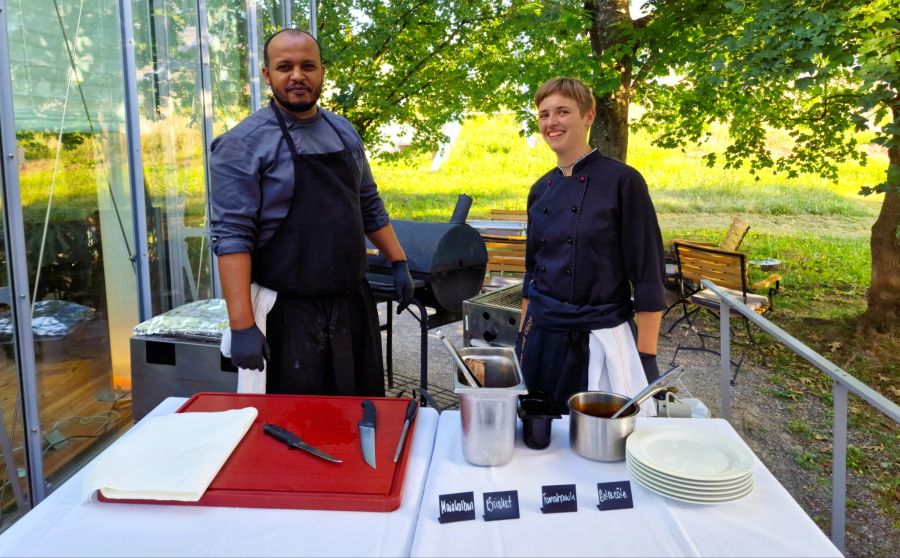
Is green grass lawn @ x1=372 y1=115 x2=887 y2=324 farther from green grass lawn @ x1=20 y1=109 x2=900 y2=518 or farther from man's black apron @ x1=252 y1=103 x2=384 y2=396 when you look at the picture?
man's black apron @ x1=252 y1=103 x2=384 y2=396

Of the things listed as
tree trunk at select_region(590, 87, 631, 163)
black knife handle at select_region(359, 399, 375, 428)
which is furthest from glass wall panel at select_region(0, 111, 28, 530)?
tree trunk at select_region(590, 87, 631, 163)

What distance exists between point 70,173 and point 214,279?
1.68m

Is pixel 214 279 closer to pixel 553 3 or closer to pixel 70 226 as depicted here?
pixel 70 226

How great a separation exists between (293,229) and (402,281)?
2.57 feet

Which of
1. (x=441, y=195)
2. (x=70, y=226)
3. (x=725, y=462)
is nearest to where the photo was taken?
(x=725, y=462)

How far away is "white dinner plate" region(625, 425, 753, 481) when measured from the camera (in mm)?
1258

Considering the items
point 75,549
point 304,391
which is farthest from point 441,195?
point 75,549

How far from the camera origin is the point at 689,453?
1363mm

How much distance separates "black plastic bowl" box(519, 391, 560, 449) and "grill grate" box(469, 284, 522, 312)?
1928 millimetres

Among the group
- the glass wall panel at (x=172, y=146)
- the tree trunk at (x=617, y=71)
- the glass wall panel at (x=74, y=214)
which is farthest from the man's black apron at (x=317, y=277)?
the tree trunk at (x=617, y=71)

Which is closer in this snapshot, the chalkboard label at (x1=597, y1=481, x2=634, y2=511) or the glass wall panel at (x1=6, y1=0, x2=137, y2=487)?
the chalkboard label at (x1=597, y1=481, x2=634, y2=511)

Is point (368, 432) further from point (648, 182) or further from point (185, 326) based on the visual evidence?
point (648, 182)

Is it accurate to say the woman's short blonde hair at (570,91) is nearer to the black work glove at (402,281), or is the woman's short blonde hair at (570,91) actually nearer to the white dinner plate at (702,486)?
the black work glove at (402,281)

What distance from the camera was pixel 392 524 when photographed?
1.16 m
